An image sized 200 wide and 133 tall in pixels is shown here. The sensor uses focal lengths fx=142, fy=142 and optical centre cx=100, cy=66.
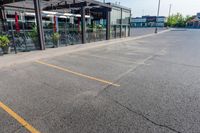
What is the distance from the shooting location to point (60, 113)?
115 inches

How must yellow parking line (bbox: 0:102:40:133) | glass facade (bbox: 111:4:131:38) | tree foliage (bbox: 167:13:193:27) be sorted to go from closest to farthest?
yellow parking line (bbox: 0:102:40:133) → glass facade (bbox: 111:4:131:38) → tree foliage (bbox: 167:13:193:27)

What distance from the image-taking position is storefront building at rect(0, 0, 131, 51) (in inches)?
384

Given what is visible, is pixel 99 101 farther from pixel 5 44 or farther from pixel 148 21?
pixel 148 21

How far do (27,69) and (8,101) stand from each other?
288 cm

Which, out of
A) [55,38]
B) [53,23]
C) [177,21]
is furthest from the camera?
[177,21]

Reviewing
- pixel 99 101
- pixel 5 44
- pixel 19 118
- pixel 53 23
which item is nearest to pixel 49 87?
pixel 19 118

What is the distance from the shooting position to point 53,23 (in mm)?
14453

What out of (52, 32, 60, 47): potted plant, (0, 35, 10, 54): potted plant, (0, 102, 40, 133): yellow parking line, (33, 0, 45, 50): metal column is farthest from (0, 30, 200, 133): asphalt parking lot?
(52, 32, 60, 47): potted plant

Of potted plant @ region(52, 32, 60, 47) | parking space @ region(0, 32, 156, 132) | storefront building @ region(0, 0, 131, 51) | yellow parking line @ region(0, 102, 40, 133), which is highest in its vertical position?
storefront building @ region(0, 0, 131, 51)

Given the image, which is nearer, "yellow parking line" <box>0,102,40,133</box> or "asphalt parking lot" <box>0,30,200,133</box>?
"yellow parking line" <box>0,102,40,133</box>

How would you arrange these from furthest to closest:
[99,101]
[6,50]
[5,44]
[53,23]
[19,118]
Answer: [53,23]
[6,50]
[5,44]
[99,101]
[19,118]

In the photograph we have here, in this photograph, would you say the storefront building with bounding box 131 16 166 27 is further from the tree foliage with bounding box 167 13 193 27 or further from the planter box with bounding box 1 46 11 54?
the planter box with bounding box 1 46 11 54

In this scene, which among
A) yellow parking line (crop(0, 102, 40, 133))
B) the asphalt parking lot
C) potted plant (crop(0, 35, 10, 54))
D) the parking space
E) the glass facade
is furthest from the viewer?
the glass facade

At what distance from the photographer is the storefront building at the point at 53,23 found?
975cm
